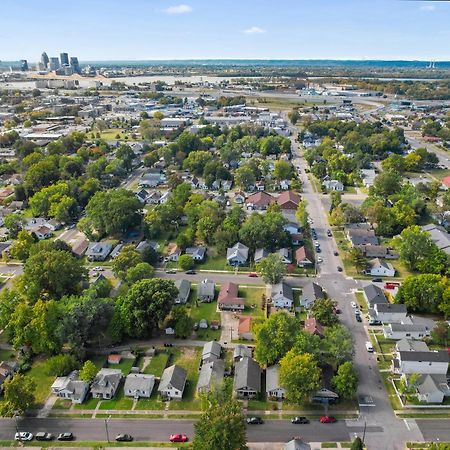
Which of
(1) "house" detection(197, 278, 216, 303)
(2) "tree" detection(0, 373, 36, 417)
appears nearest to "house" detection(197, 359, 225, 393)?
(1) "house" detection(197, 278, 216, 303)

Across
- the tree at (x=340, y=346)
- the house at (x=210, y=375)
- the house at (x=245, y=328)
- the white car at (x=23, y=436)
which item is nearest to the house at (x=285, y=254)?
the house at (x=245, y=328)

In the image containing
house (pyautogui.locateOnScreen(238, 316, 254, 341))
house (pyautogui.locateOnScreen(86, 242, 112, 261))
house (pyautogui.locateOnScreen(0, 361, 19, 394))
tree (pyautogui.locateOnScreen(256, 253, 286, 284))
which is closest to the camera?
house (pyautogui.locateOnScreen(0, 361, 19, 394))

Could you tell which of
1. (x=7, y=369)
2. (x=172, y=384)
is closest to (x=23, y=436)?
Answer: (x=7, y=369)

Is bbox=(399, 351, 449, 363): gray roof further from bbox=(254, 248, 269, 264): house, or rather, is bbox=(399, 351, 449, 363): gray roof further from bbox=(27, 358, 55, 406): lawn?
bbox=(27, 358, 55, 406): lawn

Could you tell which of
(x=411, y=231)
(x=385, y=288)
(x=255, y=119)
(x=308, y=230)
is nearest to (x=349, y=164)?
(x=308, y=230)

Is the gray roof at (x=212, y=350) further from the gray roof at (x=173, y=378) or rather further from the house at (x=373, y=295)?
the house at (x=373, y=295)

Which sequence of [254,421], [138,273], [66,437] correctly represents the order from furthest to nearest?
[138,273], [254,421], [66,437]

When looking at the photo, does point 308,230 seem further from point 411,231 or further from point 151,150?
point 151,150

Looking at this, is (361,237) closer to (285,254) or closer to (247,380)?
(285,254)
